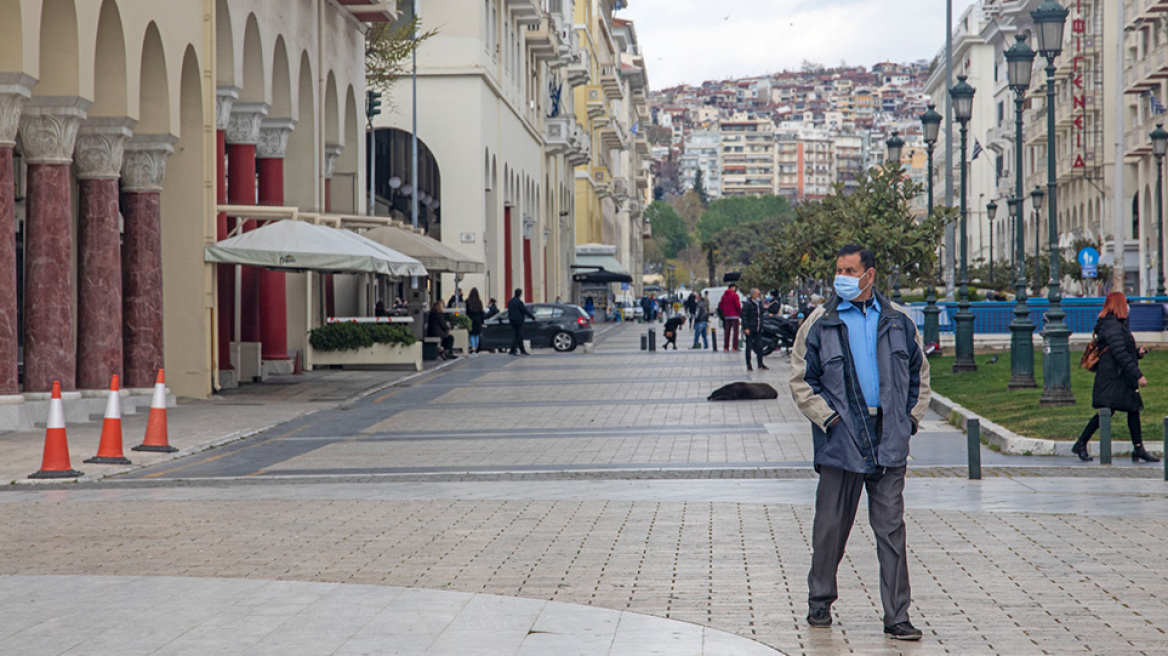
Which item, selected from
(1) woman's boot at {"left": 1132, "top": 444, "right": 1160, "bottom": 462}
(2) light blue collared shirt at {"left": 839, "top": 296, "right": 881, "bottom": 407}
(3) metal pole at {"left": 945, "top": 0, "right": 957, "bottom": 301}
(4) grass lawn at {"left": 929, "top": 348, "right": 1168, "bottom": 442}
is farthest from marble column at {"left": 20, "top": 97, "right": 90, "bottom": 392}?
(3) metal pole at {"left": 945, "top": 0, "right": 957, "bottom": 301}

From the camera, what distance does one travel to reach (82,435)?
18672mm

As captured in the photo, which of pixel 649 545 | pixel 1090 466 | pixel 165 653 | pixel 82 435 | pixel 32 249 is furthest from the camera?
pixel 32 249

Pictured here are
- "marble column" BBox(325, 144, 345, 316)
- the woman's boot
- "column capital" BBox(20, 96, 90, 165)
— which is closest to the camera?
the woman's boot

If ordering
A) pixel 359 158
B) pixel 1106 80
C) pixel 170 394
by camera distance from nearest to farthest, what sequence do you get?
pixel 170 394, pixel 359 158, pixel 1106 80

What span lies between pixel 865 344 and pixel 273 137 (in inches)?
1011

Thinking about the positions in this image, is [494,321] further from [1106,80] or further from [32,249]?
[1106,80]

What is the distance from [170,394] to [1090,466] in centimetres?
1444

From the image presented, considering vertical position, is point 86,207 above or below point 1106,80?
below

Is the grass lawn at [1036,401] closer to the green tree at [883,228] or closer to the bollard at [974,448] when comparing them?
the bollard at [974,448]

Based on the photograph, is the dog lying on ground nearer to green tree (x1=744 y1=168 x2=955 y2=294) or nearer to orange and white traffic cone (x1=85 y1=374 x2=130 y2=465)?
orange and white traffic cone (x1=85 y1=374 x2=130 y2=465)

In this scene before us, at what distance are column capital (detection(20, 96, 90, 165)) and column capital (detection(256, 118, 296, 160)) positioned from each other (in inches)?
422

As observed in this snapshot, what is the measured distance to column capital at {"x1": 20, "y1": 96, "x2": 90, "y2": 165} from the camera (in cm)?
2028

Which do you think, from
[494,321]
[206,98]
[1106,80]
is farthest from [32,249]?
[1106,80]

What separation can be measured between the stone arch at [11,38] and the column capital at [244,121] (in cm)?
1038
